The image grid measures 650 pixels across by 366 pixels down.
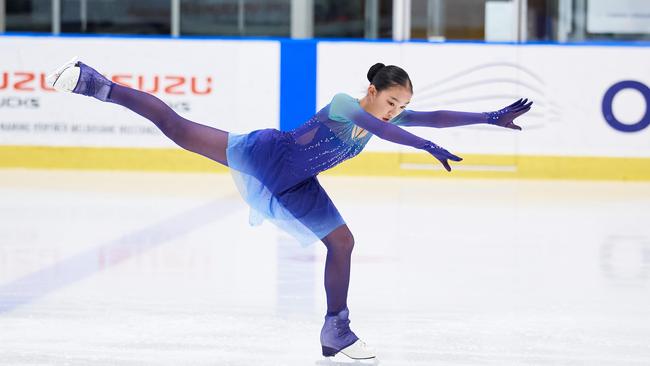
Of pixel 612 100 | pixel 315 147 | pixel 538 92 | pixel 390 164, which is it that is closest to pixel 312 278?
pixel 315 147

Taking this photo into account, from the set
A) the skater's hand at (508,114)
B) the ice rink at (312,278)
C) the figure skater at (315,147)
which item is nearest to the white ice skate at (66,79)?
the figure skater at (315,147)

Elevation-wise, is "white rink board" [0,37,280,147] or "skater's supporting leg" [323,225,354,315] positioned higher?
"white rink board" [0,37,280,147]

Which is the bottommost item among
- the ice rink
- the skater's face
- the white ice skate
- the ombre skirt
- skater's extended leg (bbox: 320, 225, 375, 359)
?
the ice rink

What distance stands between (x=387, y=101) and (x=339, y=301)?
2.30 ft

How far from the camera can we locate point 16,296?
16.4 ft

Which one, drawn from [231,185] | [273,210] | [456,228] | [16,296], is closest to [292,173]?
[273,210]

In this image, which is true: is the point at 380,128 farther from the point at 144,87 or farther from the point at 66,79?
the point at 144,87

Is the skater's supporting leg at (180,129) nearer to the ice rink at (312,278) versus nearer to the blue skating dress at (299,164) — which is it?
the blue skating dress at (299,164)

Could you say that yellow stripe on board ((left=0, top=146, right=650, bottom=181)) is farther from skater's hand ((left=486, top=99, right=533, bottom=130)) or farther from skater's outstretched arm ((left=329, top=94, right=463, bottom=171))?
skater's outstretched arm ((left=329, top=94, right=463, bottom=171))

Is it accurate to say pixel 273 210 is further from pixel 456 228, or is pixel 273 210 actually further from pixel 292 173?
pixel 456 228

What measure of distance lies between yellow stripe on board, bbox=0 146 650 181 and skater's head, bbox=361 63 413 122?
6.02m

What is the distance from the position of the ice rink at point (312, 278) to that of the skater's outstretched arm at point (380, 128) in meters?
0.74

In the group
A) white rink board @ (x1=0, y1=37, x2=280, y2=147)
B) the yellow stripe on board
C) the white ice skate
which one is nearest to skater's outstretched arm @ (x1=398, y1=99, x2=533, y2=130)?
the white ice skate

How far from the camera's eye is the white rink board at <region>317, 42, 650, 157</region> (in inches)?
396
